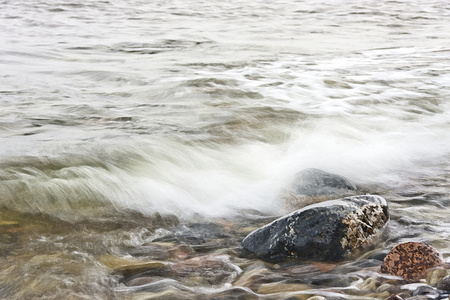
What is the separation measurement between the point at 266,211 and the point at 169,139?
160 cm

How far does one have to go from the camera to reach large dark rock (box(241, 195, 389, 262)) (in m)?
2.47

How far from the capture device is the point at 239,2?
58.1 feet

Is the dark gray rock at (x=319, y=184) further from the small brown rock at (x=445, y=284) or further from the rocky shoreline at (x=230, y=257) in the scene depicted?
the small brown rock at (x=445, y=284)

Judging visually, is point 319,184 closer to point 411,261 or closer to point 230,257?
point 230,257

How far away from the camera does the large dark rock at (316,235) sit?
2473 millimetres

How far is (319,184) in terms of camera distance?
3.41m

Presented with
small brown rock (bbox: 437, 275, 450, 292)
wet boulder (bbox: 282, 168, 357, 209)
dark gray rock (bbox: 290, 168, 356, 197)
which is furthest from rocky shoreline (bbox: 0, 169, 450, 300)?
dark gray rock (bbox: 290, 168, 356, 197)

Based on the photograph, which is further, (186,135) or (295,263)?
(186,135)

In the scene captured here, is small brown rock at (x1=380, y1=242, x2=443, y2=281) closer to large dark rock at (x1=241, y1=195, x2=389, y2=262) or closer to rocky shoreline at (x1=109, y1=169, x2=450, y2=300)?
rocky shoreline at (x1=109, y1=169, x2=450, y2=300)

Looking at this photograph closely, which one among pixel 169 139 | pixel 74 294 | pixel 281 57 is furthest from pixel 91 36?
pixel 74 294

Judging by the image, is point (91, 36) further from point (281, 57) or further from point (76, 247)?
point (76, 247)

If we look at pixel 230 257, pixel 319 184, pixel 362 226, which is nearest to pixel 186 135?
pixel 319 184

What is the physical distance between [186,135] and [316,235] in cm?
240

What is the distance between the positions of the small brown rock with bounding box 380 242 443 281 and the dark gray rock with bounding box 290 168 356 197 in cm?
107
